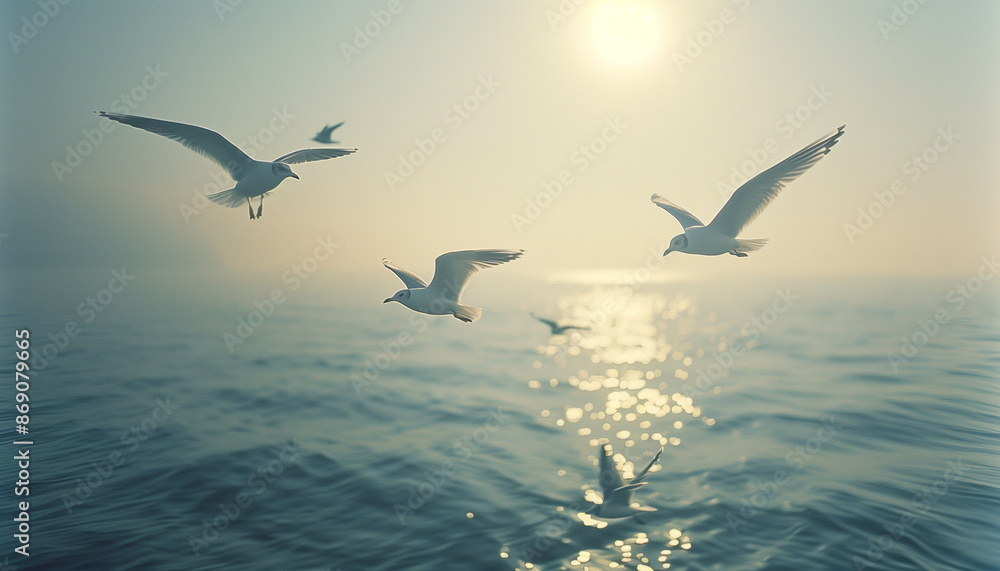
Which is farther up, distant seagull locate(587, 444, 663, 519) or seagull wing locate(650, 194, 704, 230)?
seagull wing locate(650, 194, 704, 230)

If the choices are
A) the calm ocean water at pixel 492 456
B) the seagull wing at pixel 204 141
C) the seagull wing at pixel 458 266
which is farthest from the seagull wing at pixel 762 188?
the seagull wing at pixel 204 141

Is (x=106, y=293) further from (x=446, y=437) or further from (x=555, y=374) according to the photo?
(x=555, y=374)

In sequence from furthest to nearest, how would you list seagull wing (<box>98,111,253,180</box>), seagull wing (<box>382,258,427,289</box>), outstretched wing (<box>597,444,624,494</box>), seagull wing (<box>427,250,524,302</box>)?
seagull wing (<box>382,258,427,289</box>) < seagull wing (<box>427,250,524,302</box>) < seagull wing (<box>98,111,253,180</box>) < outstretched wing (<box>597,444,624,494</box>)

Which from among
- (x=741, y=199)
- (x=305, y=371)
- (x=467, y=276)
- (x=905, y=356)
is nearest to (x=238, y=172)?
(x=467, y=276)

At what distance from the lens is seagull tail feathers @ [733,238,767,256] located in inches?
270

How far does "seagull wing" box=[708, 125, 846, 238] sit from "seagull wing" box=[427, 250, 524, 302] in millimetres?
2463

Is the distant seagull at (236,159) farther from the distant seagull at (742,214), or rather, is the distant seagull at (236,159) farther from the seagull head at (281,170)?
the distant seagull at (742,214)

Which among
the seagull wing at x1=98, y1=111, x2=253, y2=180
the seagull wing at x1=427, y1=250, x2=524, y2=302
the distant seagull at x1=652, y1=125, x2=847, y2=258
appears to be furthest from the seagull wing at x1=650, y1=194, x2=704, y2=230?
the seagull wing at x1=98, y1=111, x2=253, y2=180

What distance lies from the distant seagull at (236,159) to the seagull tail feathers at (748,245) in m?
4.43

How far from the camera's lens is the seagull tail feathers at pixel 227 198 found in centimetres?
711

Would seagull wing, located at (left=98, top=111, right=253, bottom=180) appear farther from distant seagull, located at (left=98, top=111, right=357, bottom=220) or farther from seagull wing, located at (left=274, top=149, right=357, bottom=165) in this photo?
seagull wing, located at (left=274, top=149, right=357, bottom=165)

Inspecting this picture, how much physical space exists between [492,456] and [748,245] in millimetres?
4018

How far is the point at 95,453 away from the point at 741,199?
8.30 metres

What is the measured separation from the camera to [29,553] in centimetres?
561
